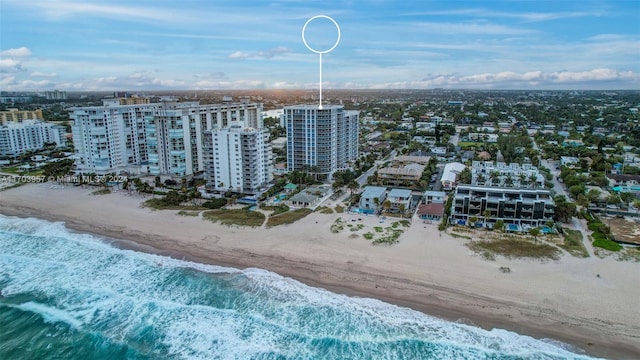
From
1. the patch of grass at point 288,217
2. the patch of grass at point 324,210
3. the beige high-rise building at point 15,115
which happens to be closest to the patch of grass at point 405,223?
the patch of grass at point 324,210

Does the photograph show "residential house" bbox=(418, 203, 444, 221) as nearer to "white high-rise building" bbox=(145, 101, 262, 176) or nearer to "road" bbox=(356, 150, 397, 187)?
"road" bbox=(356, 150, 397, 187)

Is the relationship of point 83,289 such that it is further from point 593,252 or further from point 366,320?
point 593,252

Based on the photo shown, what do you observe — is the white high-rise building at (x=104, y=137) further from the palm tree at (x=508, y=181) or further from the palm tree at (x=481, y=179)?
the palm tree at (x=508, y=181)

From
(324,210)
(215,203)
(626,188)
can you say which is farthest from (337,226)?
(626,188)

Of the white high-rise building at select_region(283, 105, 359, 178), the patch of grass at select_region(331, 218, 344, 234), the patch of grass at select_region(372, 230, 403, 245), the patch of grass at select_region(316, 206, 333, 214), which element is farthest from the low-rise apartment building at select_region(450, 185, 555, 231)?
the white high-rise building at select_region(283, 105, 359, 178)

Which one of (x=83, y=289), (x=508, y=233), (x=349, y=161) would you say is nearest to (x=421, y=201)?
(x=508, y=233)

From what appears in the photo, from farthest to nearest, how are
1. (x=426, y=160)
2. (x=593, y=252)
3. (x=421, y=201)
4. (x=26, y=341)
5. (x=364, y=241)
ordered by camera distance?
(x=426, y=160) → (x=421, y=201) → (x=364, y=241) → (x=593, y=252) → (x=26, y=341)

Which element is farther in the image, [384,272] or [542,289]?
[384,272]
